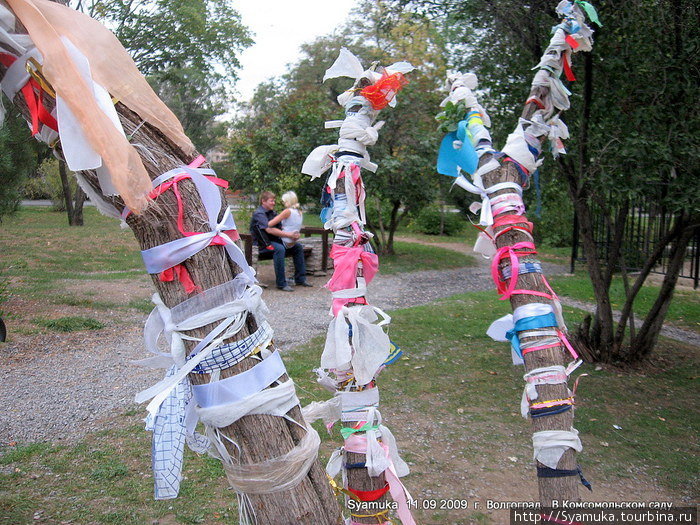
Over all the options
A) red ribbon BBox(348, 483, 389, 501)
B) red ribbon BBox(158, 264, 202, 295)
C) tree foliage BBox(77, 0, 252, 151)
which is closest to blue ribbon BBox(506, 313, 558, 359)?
red ribbon BBox(348, 483, 389, 501)

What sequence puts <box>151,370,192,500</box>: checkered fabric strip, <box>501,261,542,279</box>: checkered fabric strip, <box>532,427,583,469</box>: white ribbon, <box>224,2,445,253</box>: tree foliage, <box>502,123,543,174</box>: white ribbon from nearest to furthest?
<box>151,370,192,500</box>: checkered fabric strip → <box>532,427,583,469</box>: white ribbon → <box>501,261,542,279</box>: checkered fabric strip → <box>502,123,543,174</box>: white ribbon → <box>224,2,445,253</box>: tree foliage

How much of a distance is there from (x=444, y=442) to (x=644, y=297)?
23.8ft

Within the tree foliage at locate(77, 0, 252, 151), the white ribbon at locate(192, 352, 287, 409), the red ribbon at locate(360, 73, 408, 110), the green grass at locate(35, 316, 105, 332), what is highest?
the tree foliage at locate(77, 0, 252, 151)

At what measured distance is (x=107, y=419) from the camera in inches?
187

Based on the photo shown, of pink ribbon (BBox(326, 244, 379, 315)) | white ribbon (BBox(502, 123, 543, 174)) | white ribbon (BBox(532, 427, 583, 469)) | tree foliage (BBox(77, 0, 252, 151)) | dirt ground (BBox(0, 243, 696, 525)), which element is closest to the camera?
white ribbon (BBox(532, 427, 583, 469))

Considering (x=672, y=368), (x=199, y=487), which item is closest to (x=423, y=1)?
(x=672, y=368)

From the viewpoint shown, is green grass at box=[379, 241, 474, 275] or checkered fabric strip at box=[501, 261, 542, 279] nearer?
checkered fabric strip at box=[501, 261, 542, 279]

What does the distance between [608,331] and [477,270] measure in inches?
259

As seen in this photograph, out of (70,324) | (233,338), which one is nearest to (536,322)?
(233,338)

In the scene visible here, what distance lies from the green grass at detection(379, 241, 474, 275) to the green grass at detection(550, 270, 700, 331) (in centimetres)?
253

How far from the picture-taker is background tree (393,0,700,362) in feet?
15.7

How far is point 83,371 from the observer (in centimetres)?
580

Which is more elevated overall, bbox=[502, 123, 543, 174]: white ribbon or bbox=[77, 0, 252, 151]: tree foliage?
bbox=[77, 0, 252, 151]: tree foliage

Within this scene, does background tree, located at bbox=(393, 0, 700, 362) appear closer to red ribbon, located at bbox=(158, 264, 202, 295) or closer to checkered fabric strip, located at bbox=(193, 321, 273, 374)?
checkered fabric strip, located at bbox=(193, 321, 273, 374)
